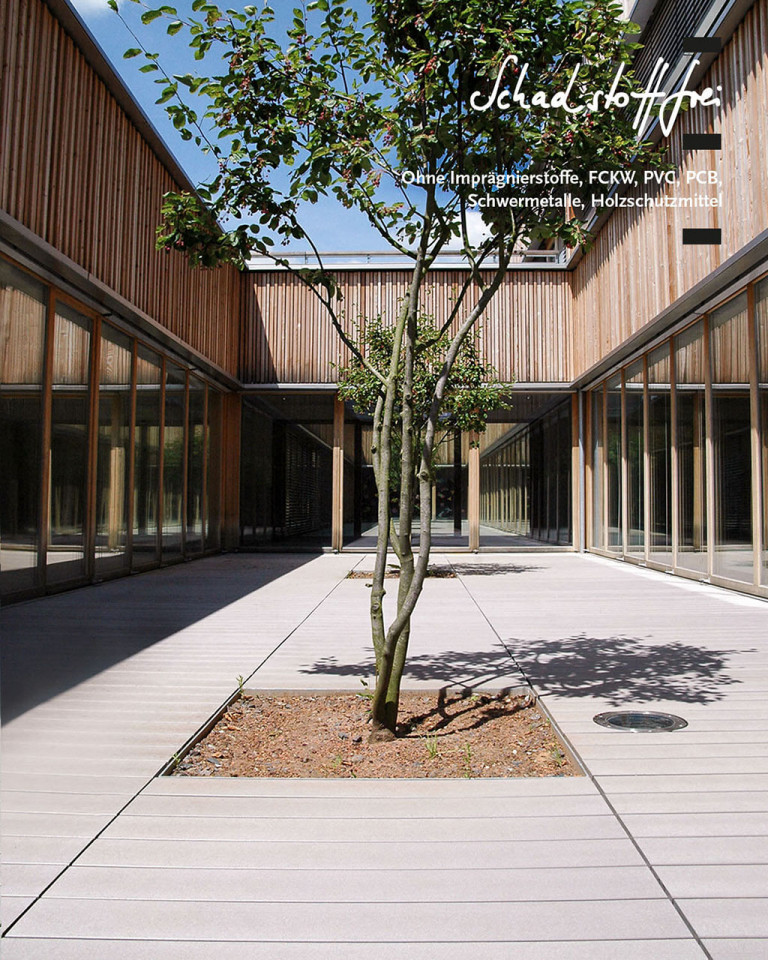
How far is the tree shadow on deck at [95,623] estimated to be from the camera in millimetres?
4496

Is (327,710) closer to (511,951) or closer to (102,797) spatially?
(102,797)

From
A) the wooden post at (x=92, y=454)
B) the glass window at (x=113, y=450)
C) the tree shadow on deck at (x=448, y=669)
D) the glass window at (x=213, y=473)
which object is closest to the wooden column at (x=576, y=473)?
the glass window at (x=213, y=473)

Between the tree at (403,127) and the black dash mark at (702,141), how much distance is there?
502 cm

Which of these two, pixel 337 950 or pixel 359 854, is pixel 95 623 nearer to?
pixel 359 854

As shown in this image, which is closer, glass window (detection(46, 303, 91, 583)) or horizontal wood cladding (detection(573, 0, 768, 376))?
horizontal wood cladding (detection(573, 0, 768, 376))

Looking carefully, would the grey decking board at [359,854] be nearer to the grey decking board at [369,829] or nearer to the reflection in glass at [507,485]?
the grey decking board at [369,829]

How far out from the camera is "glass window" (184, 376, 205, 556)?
1382 centimetres

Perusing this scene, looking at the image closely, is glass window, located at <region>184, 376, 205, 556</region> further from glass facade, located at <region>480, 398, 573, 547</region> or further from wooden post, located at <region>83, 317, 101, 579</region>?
glass facade, located at <region>480, 398, 573, 547</region>

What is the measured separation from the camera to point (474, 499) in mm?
16609

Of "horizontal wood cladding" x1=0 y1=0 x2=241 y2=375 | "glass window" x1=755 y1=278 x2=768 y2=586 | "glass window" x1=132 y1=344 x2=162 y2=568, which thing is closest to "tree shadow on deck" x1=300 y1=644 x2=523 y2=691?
"glass window" x1=755 y1=278 x2=768 y2=586

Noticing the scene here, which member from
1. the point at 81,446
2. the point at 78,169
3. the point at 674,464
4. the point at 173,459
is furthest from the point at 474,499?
the point at 78,169

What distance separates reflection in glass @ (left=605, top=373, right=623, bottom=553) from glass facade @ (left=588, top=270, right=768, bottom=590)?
2cm

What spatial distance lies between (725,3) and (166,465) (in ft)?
29.0

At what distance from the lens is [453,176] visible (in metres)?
3.84
